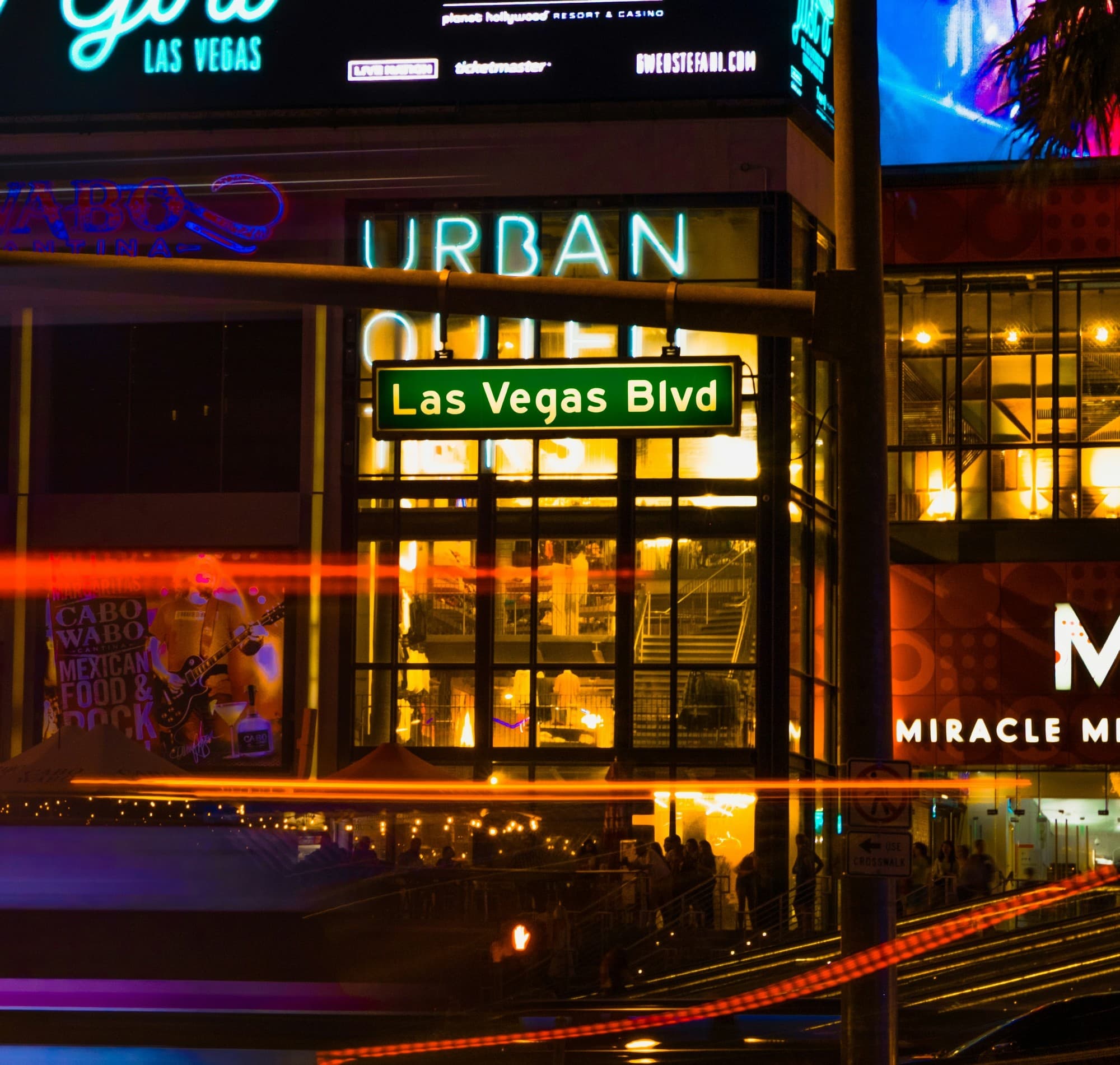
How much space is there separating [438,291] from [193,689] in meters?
21.3

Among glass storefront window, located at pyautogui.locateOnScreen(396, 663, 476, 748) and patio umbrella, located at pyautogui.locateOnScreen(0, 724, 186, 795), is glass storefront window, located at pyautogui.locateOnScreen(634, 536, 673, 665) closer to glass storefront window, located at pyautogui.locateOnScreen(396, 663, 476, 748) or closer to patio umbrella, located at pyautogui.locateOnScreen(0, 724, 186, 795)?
glass storefront window, located at pyautogui.locateOnScreen(396, 663, 476, 748)

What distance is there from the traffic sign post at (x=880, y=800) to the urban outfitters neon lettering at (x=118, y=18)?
25133mm

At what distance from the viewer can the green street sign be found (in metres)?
9.58

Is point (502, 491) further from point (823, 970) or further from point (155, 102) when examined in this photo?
point (823, 970)

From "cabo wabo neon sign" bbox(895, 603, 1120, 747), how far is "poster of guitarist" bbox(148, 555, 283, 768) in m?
12.7

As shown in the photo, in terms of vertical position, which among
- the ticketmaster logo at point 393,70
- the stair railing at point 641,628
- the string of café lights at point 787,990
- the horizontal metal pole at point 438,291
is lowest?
the string of café lights at point 787,990

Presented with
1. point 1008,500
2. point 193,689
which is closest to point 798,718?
point 1008,500

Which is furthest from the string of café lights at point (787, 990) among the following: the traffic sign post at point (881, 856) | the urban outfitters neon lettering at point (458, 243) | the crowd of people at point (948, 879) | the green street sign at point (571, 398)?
the urban outfitters neon lettering at point (458, 243)

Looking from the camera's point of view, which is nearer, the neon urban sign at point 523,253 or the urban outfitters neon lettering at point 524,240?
the neon urban sign at point 523,253

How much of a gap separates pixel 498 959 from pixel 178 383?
15.5 meters

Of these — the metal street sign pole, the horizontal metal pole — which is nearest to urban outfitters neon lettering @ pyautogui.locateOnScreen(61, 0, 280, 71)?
the horizontal metal pole

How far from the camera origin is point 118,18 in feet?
100

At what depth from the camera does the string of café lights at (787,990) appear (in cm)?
870

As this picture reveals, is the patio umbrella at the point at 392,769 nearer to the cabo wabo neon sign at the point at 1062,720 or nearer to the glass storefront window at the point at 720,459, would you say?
the glass storefront window at the point at 720,459
